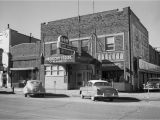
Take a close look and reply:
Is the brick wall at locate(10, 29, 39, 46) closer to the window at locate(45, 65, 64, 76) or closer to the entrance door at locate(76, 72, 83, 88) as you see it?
the window at locate(45, 65, 64, 76)

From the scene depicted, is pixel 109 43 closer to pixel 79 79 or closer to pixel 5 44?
pixel 79 79

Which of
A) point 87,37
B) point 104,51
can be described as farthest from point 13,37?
point 104,51

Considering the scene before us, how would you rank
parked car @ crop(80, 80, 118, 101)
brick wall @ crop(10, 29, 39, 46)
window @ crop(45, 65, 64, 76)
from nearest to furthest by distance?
parked car @ crop(80, 80, 118, 101) < window @ crop(45, 65, 64, 76) < brick wall @ crop(10, 29, 39, 46)

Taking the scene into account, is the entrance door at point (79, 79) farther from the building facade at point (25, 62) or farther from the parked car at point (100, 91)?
the parked car at point (100, 91)

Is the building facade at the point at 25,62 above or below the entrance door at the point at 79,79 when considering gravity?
above

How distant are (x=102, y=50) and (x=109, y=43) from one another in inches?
48.0

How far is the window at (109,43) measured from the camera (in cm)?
2694

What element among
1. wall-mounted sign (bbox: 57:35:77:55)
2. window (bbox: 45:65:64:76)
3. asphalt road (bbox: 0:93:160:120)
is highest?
wall-mounted sign (bbox: 57:35:77:55)

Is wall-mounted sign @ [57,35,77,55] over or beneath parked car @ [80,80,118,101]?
over

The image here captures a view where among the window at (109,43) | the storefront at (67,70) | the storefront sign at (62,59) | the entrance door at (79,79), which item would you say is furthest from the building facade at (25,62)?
the window at (109,43)

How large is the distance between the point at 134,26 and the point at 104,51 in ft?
16.3

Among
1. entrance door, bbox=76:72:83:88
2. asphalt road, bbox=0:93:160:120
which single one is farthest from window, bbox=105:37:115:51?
asphalt road, bbox=0:93:160:120

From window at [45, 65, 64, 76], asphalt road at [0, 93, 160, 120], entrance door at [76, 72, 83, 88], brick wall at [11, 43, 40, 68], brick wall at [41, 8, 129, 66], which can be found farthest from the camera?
brick wall at [11, 43, 40, 68]

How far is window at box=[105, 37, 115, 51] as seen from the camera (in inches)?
1061
